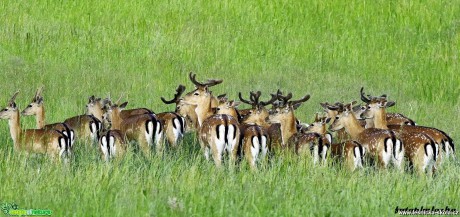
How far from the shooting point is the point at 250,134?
1102 centimetres

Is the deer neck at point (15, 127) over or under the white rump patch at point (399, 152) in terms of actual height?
over

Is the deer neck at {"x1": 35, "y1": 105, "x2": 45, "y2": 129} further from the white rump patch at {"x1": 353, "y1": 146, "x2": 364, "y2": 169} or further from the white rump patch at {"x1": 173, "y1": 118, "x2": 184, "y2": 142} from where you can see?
the white rump patch at {"x1": 353, "y1": 146, "x2": 364, "y2": 169}

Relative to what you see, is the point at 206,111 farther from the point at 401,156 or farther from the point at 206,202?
the point at 206,202

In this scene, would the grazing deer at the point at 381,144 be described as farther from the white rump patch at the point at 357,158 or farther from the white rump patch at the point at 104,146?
the white rump patch at the point at 104,146

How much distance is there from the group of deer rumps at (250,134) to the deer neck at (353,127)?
0.01 meters

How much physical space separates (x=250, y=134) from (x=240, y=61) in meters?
6.72

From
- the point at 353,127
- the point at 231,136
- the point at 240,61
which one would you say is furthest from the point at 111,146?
the point at 240,61

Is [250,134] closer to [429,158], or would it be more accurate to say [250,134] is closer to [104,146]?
[104,146]

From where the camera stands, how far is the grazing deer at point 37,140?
1062cm

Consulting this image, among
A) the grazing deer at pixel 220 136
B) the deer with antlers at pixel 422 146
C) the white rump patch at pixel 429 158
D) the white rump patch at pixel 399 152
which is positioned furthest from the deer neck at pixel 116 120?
the white rump patch at pixel 429 158

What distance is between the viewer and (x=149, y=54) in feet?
57.5

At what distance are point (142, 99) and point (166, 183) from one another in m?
6.91

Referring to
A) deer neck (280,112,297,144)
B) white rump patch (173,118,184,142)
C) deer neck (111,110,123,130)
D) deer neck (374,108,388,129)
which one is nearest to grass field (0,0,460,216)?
white rump patch (173,118,184,142)

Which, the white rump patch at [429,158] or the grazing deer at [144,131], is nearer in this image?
the white rump patch at [429,158]
